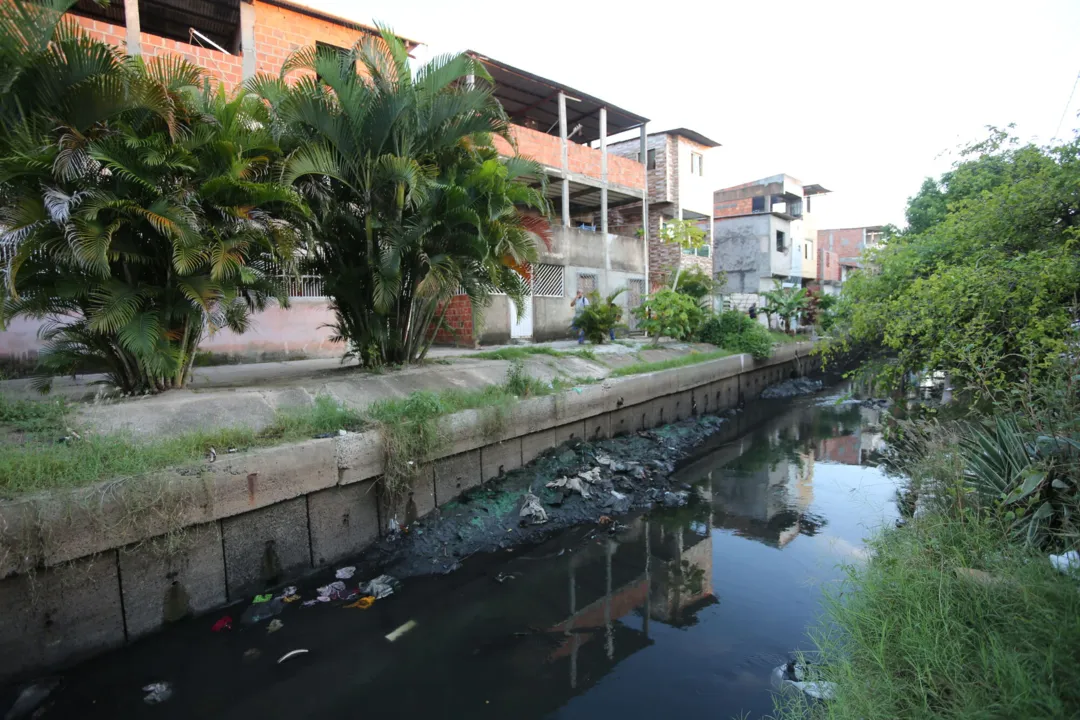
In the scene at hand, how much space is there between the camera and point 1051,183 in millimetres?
5668

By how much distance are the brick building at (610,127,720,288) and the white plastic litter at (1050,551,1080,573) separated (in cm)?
1802

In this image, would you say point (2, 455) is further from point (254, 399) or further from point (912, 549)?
point (912, 549)

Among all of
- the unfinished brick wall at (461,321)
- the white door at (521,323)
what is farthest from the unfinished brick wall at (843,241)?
the unfinished brick wall at (461,321)

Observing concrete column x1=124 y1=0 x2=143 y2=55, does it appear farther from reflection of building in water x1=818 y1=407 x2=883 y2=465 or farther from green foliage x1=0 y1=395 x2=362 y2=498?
reflection of building in water x1=818 y1=407 x2=883 y2=465

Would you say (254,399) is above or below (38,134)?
below

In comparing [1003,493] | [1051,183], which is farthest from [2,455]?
[1051,183]

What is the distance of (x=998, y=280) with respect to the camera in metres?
5.57

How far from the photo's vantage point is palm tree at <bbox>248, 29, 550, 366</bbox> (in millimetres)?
7648

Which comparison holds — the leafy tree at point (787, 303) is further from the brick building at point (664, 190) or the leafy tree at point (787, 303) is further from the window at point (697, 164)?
the window at point (697, 164)

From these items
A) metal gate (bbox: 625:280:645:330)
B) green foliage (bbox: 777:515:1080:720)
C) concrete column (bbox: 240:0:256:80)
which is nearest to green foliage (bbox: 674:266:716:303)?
metal gate (bbox: 625:280:645:330)

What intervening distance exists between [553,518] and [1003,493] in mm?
4595

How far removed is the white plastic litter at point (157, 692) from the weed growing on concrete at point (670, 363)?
819 cm

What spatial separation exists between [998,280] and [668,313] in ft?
30.7

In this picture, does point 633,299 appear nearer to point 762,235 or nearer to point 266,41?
point 266,41
